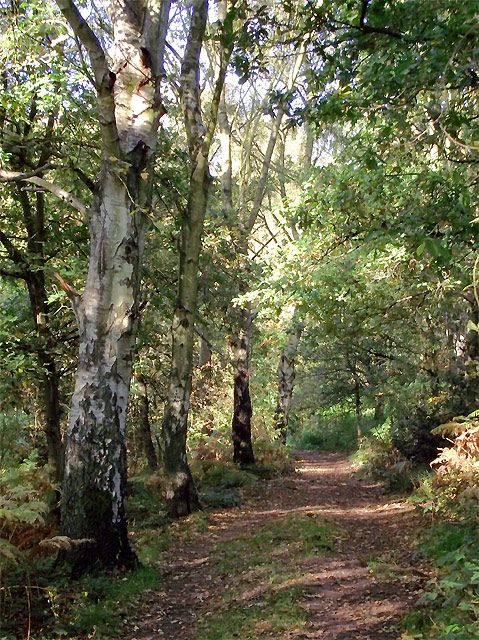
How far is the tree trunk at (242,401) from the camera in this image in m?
15.0

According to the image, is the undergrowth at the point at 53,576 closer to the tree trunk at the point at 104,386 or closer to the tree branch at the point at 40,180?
the tree trunk at the point at 104,386

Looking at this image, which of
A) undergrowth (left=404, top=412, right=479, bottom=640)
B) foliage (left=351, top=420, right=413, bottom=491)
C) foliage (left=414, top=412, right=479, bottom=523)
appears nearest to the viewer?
undergrowth (left=404, top=412, right=479, bottom=640)

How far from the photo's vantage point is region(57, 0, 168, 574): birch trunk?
20.4 ft

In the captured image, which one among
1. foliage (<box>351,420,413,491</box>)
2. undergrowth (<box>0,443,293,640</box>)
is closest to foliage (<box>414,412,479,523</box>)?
foliage (<box>351,420,413,491</box>)

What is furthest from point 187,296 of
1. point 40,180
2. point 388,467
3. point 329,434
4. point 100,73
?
point 329,434

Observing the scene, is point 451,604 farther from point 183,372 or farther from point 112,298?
point 183,372

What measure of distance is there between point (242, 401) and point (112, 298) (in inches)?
358

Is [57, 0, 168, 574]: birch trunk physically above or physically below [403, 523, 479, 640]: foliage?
above

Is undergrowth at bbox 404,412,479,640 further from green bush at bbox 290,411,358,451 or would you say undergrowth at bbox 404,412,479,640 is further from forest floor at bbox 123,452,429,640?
green bush at bbox 290,411,358,451

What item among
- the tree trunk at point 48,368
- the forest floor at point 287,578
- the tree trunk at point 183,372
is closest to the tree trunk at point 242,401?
the forest floor at point 287,578

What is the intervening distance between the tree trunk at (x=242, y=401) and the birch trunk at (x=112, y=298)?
837 centimetres

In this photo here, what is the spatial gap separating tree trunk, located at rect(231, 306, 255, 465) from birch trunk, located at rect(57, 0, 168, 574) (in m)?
8.37

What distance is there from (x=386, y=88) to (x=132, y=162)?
3.14m

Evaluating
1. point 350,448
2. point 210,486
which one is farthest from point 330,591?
point 350,448
